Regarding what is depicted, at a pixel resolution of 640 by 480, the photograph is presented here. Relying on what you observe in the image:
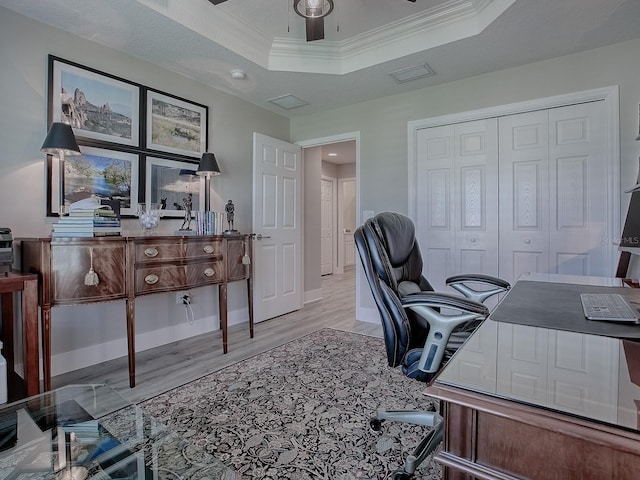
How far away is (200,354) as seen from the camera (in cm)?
283

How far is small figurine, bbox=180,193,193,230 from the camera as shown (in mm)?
3014

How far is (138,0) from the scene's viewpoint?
6.93 feet

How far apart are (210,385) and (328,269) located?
5.54 m

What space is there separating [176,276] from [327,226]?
5470mm

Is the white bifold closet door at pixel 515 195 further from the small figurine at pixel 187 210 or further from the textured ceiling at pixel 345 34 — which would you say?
the small figurine at pixel 187 210

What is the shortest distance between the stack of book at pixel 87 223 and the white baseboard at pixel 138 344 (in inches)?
39.0

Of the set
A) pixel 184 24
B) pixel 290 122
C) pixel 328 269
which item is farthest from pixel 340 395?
pixel 328 269

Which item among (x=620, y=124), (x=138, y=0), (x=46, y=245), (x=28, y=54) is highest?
(x=138, y=0)

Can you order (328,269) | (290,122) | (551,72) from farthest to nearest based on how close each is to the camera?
(328,269)
(290,122)
(551,72)

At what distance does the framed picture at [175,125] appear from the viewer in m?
2.95

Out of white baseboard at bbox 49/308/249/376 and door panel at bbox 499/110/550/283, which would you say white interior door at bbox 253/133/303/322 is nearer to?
white baseboard at bbox 49/308/249/376

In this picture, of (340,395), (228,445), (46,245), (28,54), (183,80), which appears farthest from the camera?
(183,80)

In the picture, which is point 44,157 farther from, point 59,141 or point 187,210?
point 187,210

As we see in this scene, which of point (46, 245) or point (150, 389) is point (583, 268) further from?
point (46, 245)
